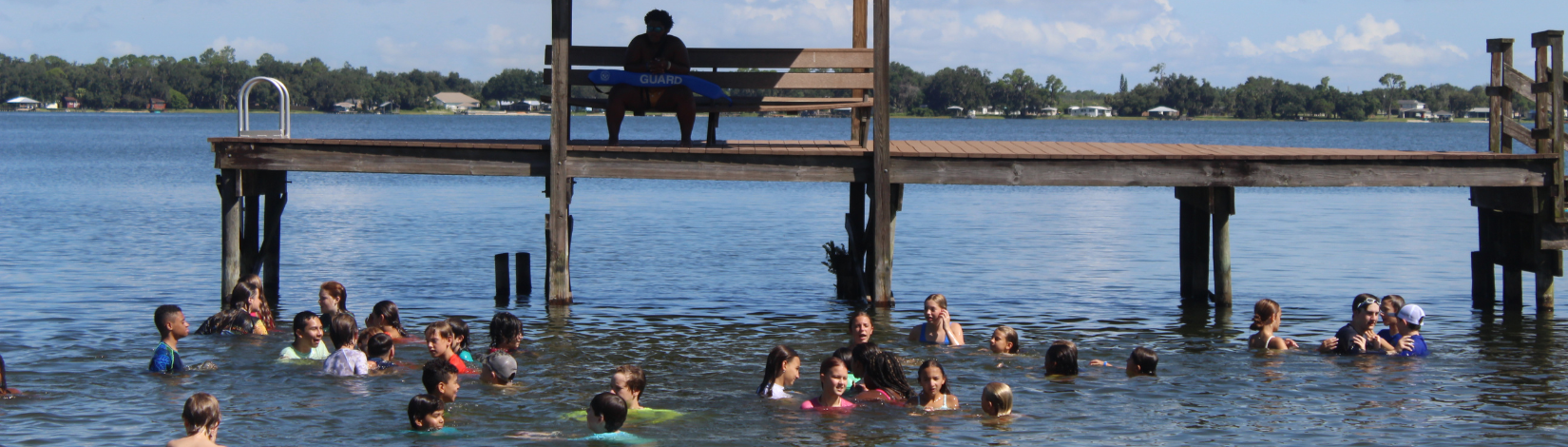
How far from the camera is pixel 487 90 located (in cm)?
18475

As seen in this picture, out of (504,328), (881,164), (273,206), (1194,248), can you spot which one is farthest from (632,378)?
(1194,248)

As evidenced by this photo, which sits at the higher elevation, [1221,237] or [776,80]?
[776,80]

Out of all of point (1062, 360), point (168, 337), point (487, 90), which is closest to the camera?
point (168, 337)

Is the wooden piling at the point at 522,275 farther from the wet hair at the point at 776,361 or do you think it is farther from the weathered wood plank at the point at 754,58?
the wet hair at the point at 776,361

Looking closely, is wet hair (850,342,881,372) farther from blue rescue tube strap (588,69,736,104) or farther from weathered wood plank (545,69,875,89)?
blue rescue tube strap (588,69,736,104)

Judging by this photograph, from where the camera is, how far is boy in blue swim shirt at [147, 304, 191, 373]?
1112 centimetres

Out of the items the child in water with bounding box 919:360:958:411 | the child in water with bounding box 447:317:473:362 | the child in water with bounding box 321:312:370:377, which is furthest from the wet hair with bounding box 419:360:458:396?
the child in water with bounding box 919:360:958:411

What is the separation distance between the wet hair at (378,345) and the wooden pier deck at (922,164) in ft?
8.71

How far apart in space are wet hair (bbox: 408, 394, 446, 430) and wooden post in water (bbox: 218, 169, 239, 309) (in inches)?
236

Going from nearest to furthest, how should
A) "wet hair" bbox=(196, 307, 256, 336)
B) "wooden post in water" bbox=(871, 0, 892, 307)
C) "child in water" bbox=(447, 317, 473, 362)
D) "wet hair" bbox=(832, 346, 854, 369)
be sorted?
1. "wet hair" bbox=(832, 346, 854, 369)
2. "child in water" bbox=(447, 317, 473, 362)
3. "wet hair" bbox=(196, 307, 256, 336)
4. "wooden post in water" bbox=(871, 0, 892, 307)

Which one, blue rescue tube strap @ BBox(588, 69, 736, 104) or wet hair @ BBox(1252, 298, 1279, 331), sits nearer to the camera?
wet hair @ BBox(1252, 298, 1279, 331)

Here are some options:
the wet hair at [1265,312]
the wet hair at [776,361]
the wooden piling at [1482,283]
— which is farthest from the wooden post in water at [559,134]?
the wooden piling at [1482,283]

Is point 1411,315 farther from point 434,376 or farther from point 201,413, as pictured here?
point 201,413

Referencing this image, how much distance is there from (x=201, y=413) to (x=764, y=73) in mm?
7711
